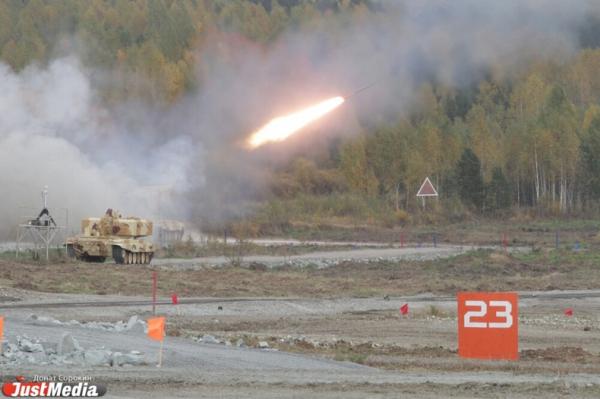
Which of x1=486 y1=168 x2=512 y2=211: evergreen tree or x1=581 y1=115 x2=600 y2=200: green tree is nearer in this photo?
x1=486 y1=168 x2=512 y2=211: evergreen tree

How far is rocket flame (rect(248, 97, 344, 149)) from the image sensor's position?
45.2 metres

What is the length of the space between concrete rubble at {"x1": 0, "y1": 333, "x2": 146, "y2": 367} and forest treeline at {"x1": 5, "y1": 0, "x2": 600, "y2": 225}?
57.2 metres

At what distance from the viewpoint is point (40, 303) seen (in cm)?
3128

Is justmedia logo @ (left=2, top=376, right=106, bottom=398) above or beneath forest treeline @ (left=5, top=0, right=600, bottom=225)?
beneath

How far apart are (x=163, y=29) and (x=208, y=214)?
44290 millimetres

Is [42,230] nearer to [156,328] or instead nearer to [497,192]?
[156,328]

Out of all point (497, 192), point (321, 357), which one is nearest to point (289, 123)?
point (321, 357)

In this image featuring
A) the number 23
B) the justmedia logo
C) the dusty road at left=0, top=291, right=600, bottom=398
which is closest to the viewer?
the justmedia logo

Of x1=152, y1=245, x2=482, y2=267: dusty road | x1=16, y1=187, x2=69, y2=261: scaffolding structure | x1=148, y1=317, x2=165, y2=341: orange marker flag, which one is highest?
x1=16, y1=187, x2=69, y2=261: scaffolding structure

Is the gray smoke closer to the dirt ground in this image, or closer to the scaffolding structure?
the scaffolding structure

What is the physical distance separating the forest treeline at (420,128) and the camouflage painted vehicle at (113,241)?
27.1 meters

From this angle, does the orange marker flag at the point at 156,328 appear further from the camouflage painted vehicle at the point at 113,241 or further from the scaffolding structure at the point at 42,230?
the camouflage painted vehicle at the point at 113,241

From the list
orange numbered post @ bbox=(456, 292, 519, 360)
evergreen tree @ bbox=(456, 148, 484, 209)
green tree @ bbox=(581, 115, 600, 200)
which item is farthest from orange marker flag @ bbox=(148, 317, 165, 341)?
green tree @ bbox=(581, 115, 600, 200)

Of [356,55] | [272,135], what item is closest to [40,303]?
[272,135]
